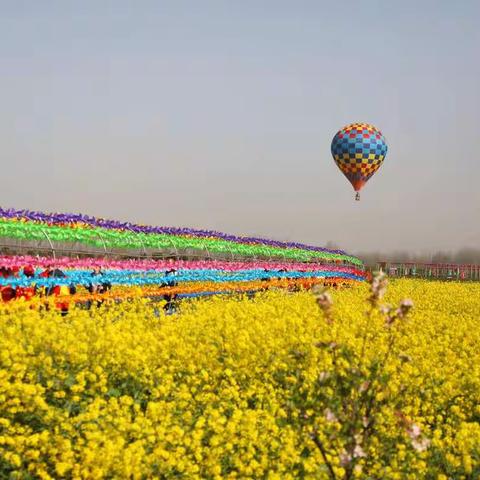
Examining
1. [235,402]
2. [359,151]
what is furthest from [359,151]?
[235,402]

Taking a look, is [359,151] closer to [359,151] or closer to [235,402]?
[359,151]

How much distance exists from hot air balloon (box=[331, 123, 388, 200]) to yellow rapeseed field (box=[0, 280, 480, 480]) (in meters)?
26.6

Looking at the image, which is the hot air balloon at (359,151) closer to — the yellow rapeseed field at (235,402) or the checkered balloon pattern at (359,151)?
the checkered balloon pattern at (359,151)

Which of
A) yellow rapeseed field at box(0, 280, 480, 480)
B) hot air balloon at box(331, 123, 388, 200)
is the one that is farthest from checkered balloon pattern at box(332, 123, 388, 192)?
yellow rapeseed field at box(0, 280, 480, 480)

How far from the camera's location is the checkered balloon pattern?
38.9 metres

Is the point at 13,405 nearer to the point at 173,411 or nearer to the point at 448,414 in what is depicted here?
the point at 173,411

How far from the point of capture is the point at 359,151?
38812 millimetres

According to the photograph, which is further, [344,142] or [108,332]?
[344,142]

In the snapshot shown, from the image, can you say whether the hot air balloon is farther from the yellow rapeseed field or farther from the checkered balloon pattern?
the yellow rapeseed field

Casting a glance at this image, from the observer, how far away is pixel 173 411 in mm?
7836

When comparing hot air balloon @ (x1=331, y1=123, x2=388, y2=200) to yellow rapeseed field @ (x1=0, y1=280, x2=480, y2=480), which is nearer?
yellow rapeseed field @ (x1=0, y1=280, x2=480, y2=480)

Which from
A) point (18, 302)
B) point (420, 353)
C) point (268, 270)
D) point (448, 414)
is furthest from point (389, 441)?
point (268, 270)

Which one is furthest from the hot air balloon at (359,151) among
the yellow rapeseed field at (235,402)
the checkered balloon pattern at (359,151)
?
the yellow rapeseed field at (235,402)

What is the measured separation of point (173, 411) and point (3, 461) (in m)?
1.74
